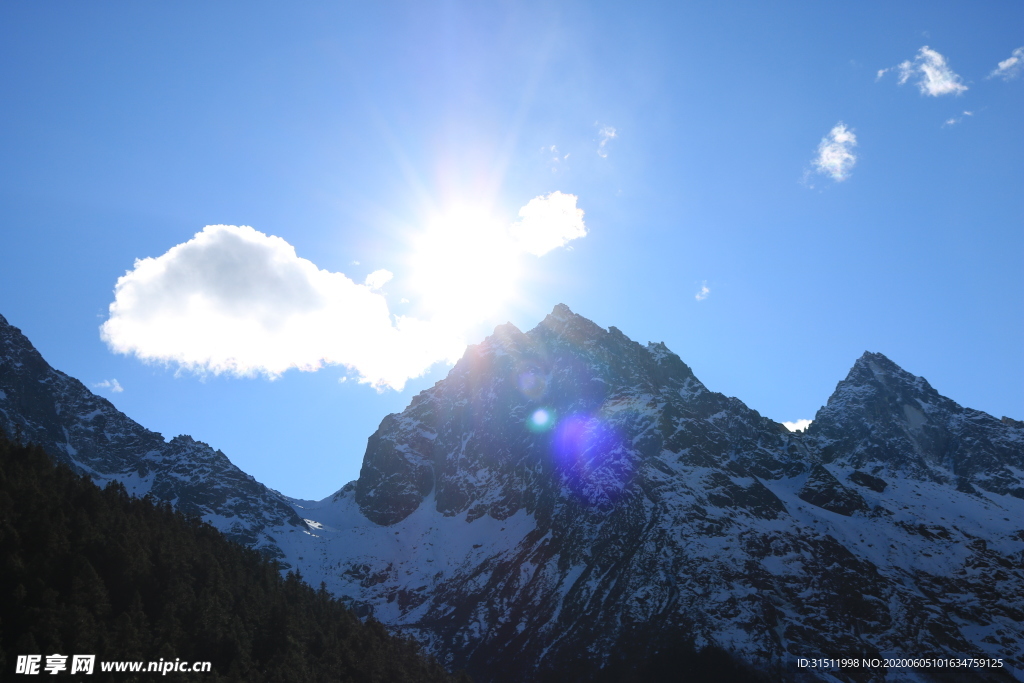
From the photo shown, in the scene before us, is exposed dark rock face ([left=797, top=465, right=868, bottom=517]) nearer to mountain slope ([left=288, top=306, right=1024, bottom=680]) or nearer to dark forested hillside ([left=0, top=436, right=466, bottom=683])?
mountain slope ([left=288, top=306, right=1024, bottom=680])

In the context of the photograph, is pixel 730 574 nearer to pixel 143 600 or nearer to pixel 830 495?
pixel 830 495

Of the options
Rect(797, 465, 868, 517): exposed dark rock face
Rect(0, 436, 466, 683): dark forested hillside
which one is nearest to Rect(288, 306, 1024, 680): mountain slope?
Rect(797, 465, 868, 517): exposed dark rock face

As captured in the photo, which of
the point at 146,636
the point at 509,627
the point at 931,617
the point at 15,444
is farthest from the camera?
the point at 509,627

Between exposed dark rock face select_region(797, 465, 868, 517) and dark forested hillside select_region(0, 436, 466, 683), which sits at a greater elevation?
exposed dark rock face select_region(797, 465, 868, 517)

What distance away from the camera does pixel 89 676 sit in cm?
6762

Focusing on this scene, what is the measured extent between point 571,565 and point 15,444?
116907mm

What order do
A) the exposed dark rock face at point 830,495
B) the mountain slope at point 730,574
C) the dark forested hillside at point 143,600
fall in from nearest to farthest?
the dark forested hillside at point 143,600 → the mountain slope at point 730,574 → the exposed dark rock face at point 830,495

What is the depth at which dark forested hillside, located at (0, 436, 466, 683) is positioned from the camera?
72812 mm

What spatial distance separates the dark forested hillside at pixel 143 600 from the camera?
239ft

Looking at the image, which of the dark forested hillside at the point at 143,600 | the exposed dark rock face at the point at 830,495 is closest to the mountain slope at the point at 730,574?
the exposed dark rock face at the point at 830,495

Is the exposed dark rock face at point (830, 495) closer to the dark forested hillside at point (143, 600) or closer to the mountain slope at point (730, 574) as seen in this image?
the mountain slope at point (730, 574)

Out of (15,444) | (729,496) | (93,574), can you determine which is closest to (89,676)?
(93,574)

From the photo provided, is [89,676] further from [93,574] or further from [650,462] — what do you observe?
[650,462]

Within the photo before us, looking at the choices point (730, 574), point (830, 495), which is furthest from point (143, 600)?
point (830, 495)
